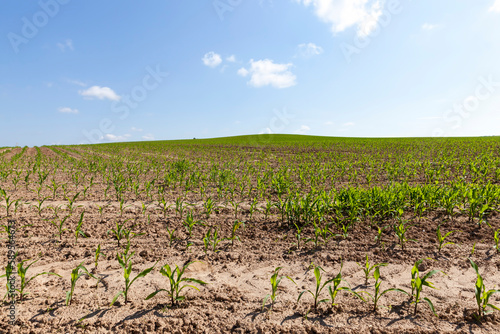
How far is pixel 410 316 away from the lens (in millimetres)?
2492

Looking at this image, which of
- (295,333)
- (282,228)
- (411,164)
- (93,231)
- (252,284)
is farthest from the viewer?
(411,164)

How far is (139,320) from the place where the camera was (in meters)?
2.44

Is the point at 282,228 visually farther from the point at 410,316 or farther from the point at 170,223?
the point at 410,316

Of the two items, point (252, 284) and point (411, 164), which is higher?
point (411, 164)

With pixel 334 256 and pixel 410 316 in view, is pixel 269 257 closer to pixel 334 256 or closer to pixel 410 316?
pixel 334 256

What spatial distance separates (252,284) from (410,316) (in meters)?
1.73

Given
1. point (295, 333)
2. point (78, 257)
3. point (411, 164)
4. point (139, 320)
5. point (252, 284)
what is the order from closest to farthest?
point (295, 333)
point (139, 320)
point (252, 284)
point (78, 257)
point (411, 164)

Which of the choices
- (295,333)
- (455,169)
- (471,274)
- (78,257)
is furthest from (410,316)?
(455,169)

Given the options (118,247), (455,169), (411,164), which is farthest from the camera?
(411,164)

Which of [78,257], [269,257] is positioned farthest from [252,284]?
[78,257]

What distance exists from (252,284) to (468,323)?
2.24m

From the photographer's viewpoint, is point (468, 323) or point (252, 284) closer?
A: point (468, 323)

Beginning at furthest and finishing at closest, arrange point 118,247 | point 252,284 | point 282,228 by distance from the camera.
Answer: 1. point 282,228
2. point 118,247
3. point 252,284

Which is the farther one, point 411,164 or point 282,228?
point 411,164
